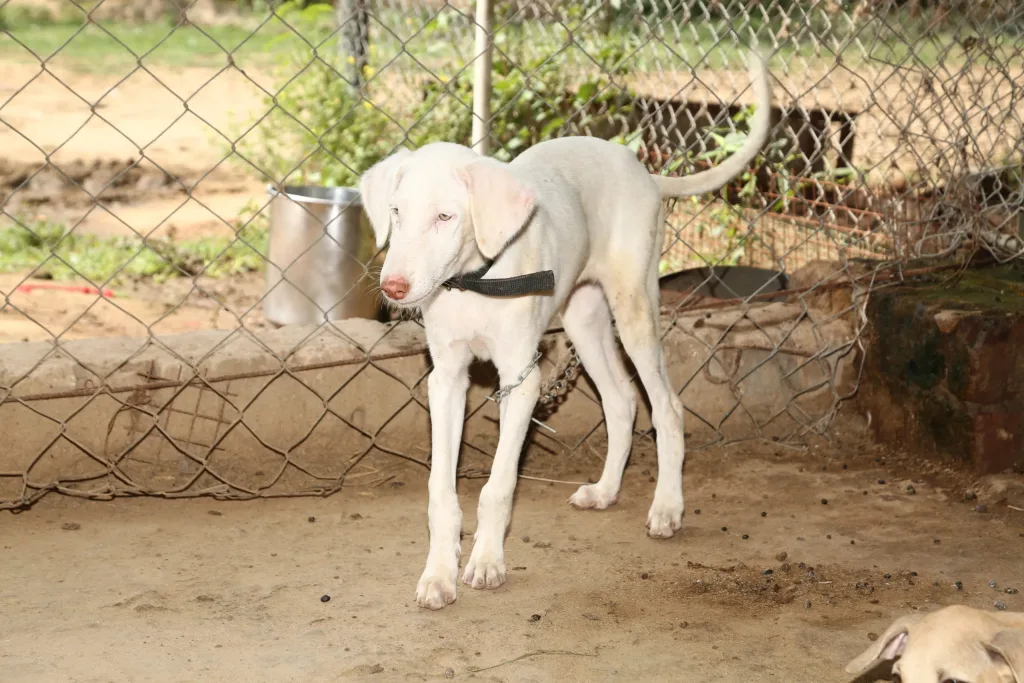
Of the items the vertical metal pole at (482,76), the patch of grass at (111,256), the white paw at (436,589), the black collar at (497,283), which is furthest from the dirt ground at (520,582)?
the patch of grass at (111,256)

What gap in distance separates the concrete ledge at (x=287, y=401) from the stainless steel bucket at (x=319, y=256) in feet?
3.53

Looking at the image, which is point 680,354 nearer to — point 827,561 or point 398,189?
point 827,561

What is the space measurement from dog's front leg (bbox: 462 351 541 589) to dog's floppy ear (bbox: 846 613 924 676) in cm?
115

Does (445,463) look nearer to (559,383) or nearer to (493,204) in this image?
(493,204)

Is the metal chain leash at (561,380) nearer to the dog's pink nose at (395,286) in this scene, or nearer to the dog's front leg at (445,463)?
the dog's front leg at (445,463)

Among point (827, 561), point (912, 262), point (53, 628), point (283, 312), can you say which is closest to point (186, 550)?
point (53, 628)

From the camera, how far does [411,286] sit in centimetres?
292

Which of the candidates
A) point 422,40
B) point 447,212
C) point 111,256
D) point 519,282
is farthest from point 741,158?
point 422,40

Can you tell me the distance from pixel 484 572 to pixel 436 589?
0.17 m

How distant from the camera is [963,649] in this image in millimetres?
2328

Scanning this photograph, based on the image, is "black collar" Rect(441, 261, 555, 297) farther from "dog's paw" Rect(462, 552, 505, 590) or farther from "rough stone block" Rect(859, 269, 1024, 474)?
"rough stone block" Rect(859, 269, 1024, 474)

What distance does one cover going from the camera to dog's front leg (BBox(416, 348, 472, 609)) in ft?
10.8

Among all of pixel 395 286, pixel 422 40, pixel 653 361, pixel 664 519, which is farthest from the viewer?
pixel 422 40

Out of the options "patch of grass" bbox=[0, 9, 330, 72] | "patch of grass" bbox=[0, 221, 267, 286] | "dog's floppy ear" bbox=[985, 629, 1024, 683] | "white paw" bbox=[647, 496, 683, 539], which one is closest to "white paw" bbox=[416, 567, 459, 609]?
"white paw" bbox=[647, 496, 683, 539]
